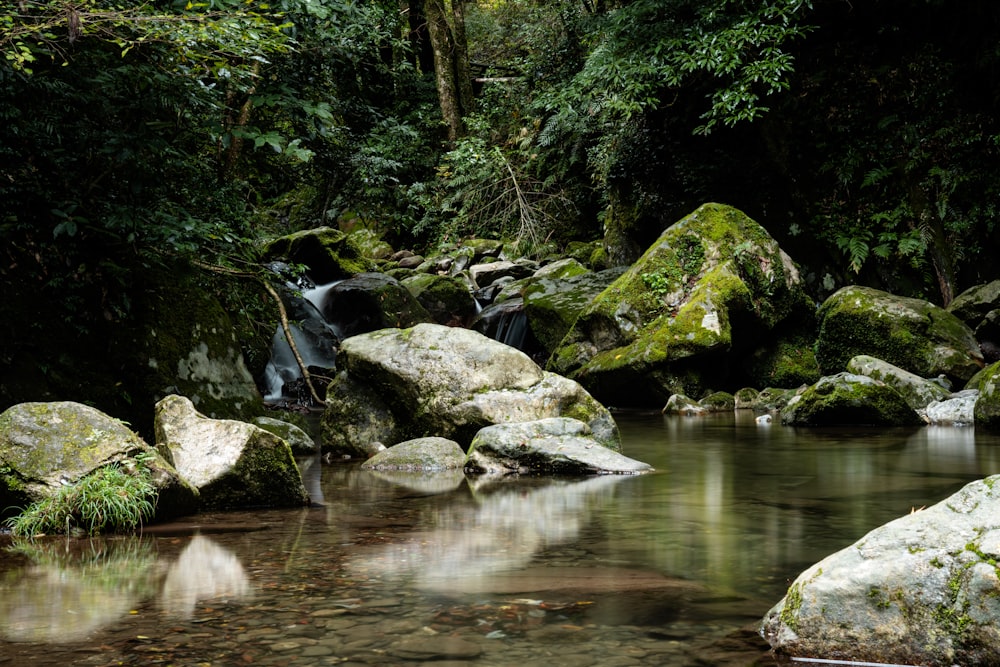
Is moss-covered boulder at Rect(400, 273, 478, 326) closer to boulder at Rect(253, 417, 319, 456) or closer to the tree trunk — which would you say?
the tree trunk

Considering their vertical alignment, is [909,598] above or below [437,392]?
below

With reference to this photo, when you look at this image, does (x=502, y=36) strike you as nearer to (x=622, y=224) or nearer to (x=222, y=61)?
(x=622, y=224)

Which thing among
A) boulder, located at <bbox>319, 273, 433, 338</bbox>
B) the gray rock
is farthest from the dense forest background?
the gray rock

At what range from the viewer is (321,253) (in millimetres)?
18891

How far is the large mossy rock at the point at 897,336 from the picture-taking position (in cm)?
1116

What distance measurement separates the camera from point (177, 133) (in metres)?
7.19

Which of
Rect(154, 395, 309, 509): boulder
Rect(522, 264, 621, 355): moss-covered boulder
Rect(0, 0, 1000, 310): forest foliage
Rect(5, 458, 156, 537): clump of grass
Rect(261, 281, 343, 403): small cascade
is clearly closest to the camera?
Rect(5, 458, 156, 537): clump of grass

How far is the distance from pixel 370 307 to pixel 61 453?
10728mm

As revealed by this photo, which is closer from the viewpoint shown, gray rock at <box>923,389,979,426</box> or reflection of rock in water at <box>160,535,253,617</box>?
reflection of rock in water at <box>160,535,253,617</box>

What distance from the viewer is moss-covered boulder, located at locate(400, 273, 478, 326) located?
17.6 metres

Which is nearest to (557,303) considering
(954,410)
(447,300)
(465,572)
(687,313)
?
(687,313)

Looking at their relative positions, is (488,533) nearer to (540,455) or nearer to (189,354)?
(540,455)

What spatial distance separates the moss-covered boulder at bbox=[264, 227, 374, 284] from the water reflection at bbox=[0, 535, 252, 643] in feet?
47.0

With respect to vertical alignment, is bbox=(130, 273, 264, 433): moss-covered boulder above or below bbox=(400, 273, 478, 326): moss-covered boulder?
below
